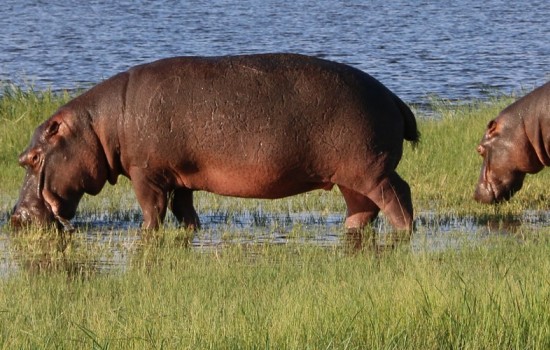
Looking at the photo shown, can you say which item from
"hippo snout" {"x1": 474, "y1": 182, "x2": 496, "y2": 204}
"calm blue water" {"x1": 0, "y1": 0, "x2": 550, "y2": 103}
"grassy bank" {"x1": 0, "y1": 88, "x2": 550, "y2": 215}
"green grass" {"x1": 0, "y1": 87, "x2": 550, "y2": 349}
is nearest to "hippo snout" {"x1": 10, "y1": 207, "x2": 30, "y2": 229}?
"green grass" {"x1": 0, "y1": 87, "x2": 550, "y2": 349}

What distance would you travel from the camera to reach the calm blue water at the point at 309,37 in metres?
19.8

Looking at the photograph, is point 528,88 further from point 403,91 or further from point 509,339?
point 509,339

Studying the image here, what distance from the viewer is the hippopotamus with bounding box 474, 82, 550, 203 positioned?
9.69m

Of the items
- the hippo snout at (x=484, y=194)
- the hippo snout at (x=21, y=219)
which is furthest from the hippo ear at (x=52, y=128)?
the hippo snout at (x=484, y=194)

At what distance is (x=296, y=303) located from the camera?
5562mm

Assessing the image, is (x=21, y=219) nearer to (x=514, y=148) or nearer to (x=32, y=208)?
(x=32, y=208)

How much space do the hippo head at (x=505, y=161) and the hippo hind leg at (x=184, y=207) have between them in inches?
92.4

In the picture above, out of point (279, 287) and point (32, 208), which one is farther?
point (32, 208)

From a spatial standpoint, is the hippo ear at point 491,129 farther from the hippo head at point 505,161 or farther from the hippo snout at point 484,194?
the hippo snout at point 484,194

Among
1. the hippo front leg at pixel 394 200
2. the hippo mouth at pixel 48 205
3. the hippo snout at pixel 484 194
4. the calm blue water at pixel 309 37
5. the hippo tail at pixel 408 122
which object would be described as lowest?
the calm blue water at pixel 309 37

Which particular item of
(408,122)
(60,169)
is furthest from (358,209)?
(60,169)

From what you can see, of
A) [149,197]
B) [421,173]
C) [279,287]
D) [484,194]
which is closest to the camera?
[279,287]

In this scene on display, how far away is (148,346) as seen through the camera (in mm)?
4934

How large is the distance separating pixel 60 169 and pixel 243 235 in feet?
4.29
